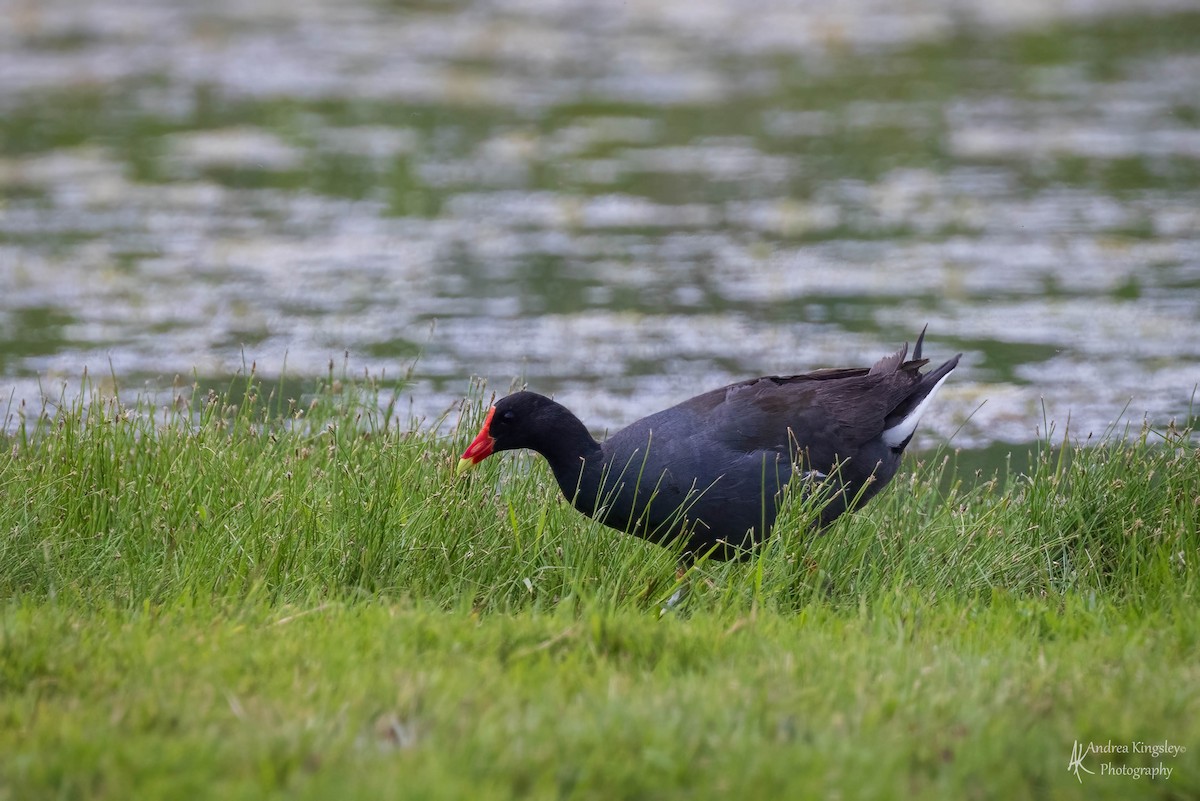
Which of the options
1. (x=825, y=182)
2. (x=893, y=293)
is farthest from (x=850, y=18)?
(x=893, y=293)

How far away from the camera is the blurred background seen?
8516mm

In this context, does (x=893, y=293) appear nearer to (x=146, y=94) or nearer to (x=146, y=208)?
(x=146, y=208)

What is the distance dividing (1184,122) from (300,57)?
931cm

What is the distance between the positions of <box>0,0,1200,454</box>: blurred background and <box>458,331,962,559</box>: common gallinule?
1.36 metres

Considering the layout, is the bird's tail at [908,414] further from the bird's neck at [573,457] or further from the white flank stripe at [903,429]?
the bird's neck at [573,457]

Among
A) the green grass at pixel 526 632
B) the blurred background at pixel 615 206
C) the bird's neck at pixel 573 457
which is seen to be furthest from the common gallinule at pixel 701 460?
the blurred background at pixel 615 206

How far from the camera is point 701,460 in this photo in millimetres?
5199

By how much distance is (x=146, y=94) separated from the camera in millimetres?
15422

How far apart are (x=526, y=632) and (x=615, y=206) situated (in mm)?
8077

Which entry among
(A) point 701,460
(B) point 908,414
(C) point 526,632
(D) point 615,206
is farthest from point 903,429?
(D) point 615,206

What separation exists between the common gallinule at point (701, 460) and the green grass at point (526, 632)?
0.14 meters

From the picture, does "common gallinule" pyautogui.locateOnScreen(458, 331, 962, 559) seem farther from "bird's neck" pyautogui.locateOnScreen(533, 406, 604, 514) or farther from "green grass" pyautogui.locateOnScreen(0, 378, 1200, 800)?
"green grass" pyautogui.locateOnScreen(0, 378, 1200, 800)

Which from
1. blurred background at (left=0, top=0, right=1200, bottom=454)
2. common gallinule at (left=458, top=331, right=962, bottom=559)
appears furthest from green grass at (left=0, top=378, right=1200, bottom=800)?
blurred background at (left=0, top=0, right=1200, bottom=454)

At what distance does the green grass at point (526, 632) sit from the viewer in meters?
3.31
